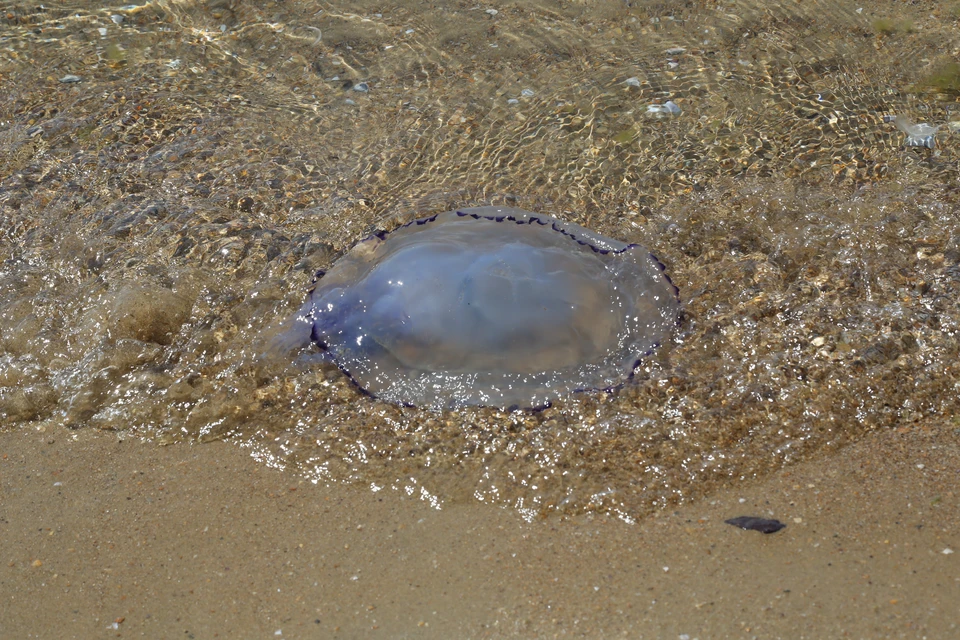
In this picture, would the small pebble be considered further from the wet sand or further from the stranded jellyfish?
the wet sand

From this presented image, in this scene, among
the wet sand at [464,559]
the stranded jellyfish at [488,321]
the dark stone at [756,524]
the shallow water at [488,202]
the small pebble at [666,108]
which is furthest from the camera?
the small pebble at [666,108]

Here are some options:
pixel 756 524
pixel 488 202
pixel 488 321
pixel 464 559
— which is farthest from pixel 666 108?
pixel 464 559

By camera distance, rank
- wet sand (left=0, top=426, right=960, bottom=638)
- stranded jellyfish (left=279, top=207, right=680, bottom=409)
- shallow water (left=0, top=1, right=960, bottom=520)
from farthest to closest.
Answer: stranded jellyfish (left=279, top=207, right=680, bottom=409) < shallow water (left=0, top=1, right=960, bottom=520) < wet sand (left=0, top=426, right=960, bottom=638)

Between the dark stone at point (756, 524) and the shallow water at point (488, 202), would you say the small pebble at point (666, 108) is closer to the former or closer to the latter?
the shallow water at point (488, 202)

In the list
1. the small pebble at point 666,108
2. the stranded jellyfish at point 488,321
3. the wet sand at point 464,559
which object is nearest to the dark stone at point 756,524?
the wet sand at point 464,559

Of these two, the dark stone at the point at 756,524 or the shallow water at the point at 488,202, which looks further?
the shallow water at the point at 488,202

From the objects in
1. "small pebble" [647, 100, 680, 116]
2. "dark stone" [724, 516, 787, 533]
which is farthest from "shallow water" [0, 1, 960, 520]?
"dark stone" [724, 516, 787, 533]

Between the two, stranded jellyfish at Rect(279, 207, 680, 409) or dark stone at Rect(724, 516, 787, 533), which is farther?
stranded jellyfish at Rect(279, 207, 680, 409)
